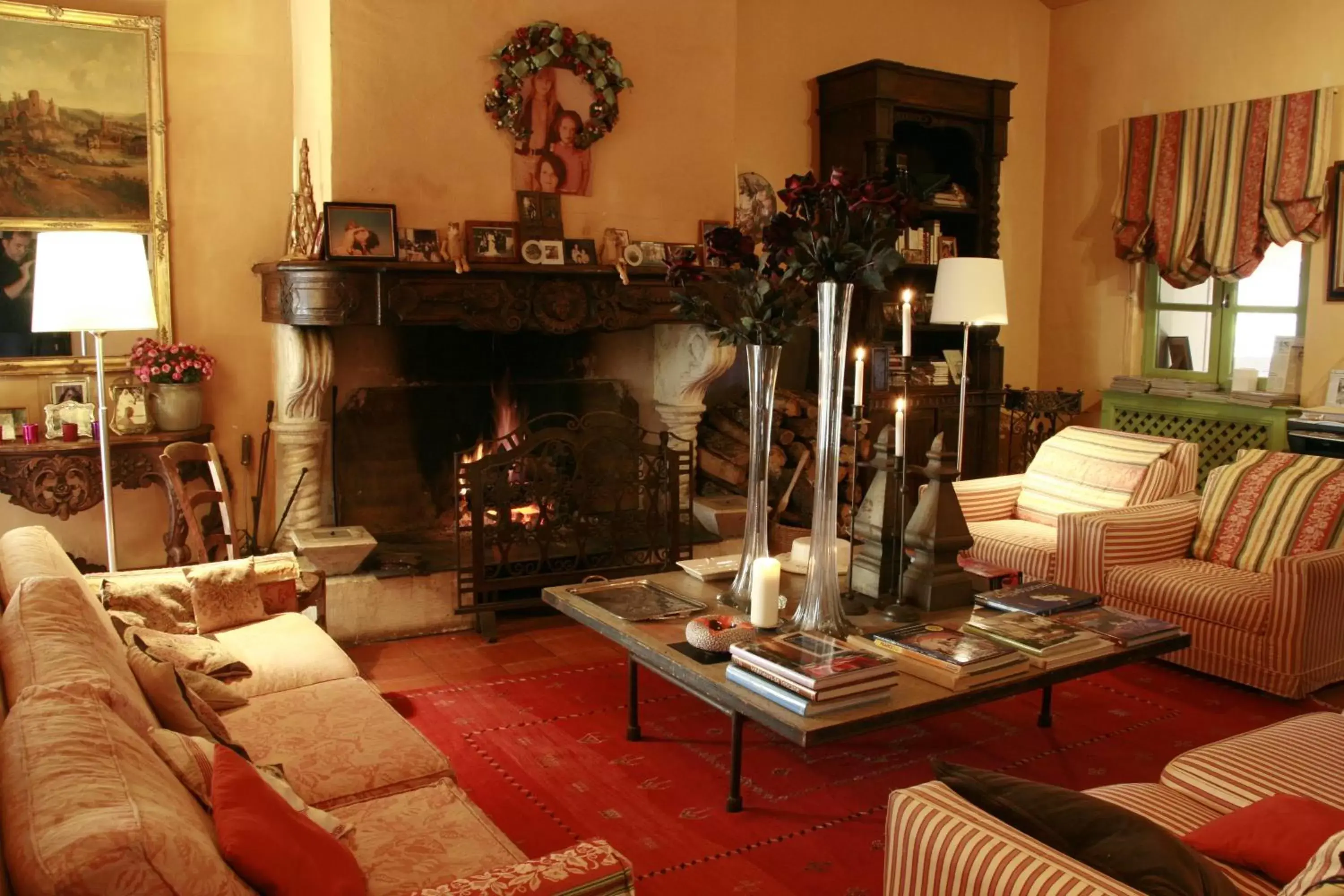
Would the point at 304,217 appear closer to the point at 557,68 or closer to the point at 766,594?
the point at 557,68

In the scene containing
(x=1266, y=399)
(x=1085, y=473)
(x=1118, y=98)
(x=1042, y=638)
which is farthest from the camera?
(x=1118, y=98)

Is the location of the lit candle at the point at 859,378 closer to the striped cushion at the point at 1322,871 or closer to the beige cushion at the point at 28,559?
the striped cushion at the point at 1322,871

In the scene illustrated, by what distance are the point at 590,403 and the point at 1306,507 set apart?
126 inches

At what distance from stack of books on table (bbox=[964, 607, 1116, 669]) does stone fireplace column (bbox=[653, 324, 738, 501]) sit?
7.60 ft

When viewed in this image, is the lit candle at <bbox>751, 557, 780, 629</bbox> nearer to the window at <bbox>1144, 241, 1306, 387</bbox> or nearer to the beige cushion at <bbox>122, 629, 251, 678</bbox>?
the beige cushion at <bbox>122, 629, 251, 678</bbox>

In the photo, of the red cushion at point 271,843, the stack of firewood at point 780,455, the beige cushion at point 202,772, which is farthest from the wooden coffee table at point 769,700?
the stack of firewood at point 780,455

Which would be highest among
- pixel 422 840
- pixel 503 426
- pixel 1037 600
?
pixel 503 426

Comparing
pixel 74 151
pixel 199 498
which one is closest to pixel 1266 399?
pixel 199 498

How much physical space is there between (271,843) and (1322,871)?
4.76ft

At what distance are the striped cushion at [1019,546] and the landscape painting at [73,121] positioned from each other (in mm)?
3810

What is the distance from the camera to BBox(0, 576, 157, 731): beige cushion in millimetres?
1912

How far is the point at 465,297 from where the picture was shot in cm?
452

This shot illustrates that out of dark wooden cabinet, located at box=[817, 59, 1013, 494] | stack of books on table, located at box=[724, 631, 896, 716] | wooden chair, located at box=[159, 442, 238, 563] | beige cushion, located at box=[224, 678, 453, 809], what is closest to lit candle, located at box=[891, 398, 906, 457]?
stack of books on table, located at box=[724, 631, 896, 716]

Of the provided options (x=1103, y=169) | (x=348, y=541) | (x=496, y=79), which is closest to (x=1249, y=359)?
(x=1103, y=169)
